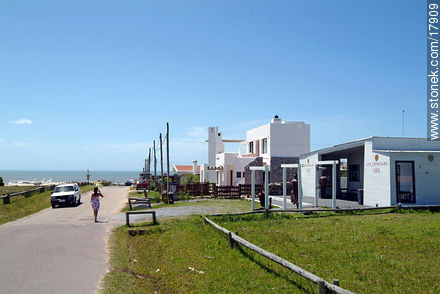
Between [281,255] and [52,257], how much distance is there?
557cm

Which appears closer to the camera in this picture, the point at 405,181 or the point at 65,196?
the point at 405,181

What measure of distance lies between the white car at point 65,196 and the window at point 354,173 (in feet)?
60.0

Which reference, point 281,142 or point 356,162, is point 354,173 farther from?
point 281,142

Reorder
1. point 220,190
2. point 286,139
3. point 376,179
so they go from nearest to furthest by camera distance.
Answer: point 376,179
point 220,190
point 286,139

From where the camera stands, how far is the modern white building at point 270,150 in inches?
1319

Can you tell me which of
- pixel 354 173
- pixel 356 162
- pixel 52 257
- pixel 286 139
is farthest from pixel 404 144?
pixel 52 257

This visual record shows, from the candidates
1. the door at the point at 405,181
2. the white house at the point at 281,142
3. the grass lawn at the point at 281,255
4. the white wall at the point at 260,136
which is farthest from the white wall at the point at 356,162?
the grass lawn at the point at 281,255

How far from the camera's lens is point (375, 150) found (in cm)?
1908

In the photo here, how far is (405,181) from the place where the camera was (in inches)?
728

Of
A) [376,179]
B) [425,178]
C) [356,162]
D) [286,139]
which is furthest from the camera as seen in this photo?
[286,139]

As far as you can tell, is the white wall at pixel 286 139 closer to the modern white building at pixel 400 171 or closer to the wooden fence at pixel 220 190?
the wooden fence at pixel 220 190

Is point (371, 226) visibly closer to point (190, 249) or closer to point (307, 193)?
point (190, 249)

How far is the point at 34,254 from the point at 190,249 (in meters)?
3.96

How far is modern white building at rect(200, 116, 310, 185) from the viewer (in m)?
33.5
